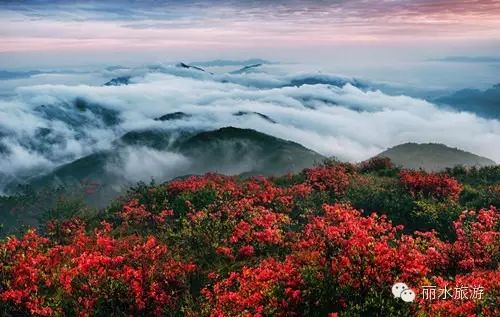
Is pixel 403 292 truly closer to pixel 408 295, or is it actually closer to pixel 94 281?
pixel 408 295

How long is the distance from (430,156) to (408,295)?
17249 centimetres

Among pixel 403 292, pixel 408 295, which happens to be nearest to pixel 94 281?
pixel 403 292

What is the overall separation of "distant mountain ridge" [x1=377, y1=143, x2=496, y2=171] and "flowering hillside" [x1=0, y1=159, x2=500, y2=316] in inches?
5480

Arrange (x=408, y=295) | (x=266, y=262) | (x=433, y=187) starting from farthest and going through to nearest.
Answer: (x=433, y=187)
(x=266, y=262)
(x=408, y=295)

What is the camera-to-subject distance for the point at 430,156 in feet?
574

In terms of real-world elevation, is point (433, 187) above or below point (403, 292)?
below

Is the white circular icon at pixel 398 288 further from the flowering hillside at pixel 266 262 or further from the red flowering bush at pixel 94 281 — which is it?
the red flowering bush at pixel 94 281

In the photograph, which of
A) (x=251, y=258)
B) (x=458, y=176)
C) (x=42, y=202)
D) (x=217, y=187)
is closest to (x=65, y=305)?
(x=251, y=258)

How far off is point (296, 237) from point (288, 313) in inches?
295

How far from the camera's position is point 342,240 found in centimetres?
1452

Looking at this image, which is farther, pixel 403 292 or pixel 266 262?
pixel 266 262

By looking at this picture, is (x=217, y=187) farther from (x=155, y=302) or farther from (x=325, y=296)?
(x=325, y=296)

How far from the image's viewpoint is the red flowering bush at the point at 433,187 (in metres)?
27.6

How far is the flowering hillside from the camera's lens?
12.8 meters
